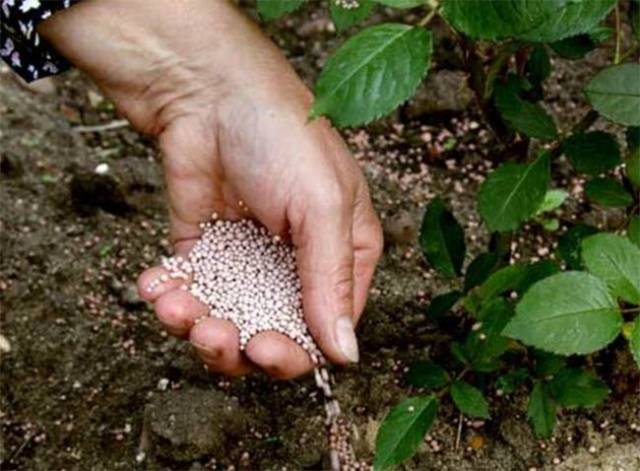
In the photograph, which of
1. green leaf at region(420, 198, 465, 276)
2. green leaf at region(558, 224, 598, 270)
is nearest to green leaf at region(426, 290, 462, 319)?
green leaf at region(420, 198, 465, 276)

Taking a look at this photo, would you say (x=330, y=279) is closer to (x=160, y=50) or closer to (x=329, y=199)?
(x=329, y=199)

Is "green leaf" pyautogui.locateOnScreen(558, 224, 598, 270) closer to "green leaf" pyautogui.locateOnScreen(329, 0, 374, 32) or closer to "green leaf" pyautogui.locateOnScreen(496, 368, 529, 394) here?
"green leaf" pyautogui.locateOnScreen(496, 368, 529, 394)

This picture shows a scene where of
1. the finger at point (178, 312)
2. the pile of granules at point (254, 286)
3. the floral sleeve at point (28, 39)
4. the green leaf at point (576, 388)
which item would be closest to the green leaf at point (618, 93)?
the green leaf at point (576, 388)

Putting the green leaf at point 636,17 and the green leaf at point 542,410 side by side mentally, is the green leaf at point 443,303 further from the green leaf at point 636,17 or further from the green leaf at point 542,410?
the green leaf at point 636,17

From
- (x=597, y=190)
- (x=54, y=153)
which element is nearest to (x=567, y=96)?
(x=597, y=190)

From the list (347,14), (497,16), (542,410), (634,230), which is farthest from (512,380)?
(497,16)
